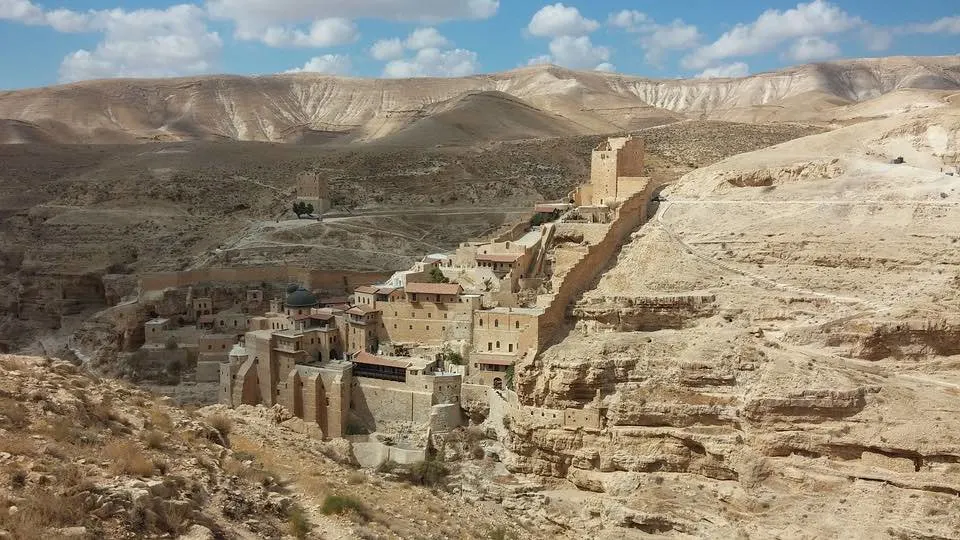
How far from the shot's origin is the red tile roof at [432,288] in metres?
27.3

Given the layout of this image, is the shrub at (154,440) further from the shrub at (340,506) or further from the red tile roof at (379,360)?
the red tile roof at (379,360)

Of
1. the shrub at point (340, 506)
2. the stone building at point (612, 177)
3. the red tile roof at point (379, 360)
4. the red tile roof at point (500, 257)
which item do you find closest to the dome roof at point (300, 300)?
the red tile roof at point (379, 360)

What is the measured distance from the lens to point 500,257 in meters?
29.1

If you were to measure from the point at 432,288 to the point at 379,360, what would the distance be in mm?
3181

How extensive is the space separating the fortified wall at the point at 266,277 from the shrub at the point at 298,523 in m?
29.2

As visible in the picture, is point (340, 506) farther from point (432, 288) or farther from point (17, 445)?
point (432, 288)

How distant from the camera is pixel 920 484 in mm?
18078

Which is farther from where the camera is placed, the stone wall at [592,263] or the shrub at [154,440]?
the stone wall at [592,263]

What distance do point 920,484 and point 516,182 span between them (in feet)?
143

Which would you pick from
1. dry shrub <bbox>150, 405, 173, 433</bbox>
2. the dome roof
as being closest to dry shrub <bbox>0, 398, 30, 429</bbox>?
dry shrub <bbox>150, 405, 173, 433</bbox>

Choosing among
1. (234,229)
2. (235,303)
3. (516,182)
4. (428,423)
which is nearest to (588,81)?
(516,182)

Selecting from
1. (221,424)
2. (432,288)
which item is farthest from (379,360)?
(221,424)

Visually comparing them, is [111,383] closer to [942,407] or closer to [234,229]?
[942,407]

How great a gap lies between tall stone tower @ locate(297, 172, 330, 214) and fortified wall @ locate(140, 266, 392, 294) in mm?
14198
